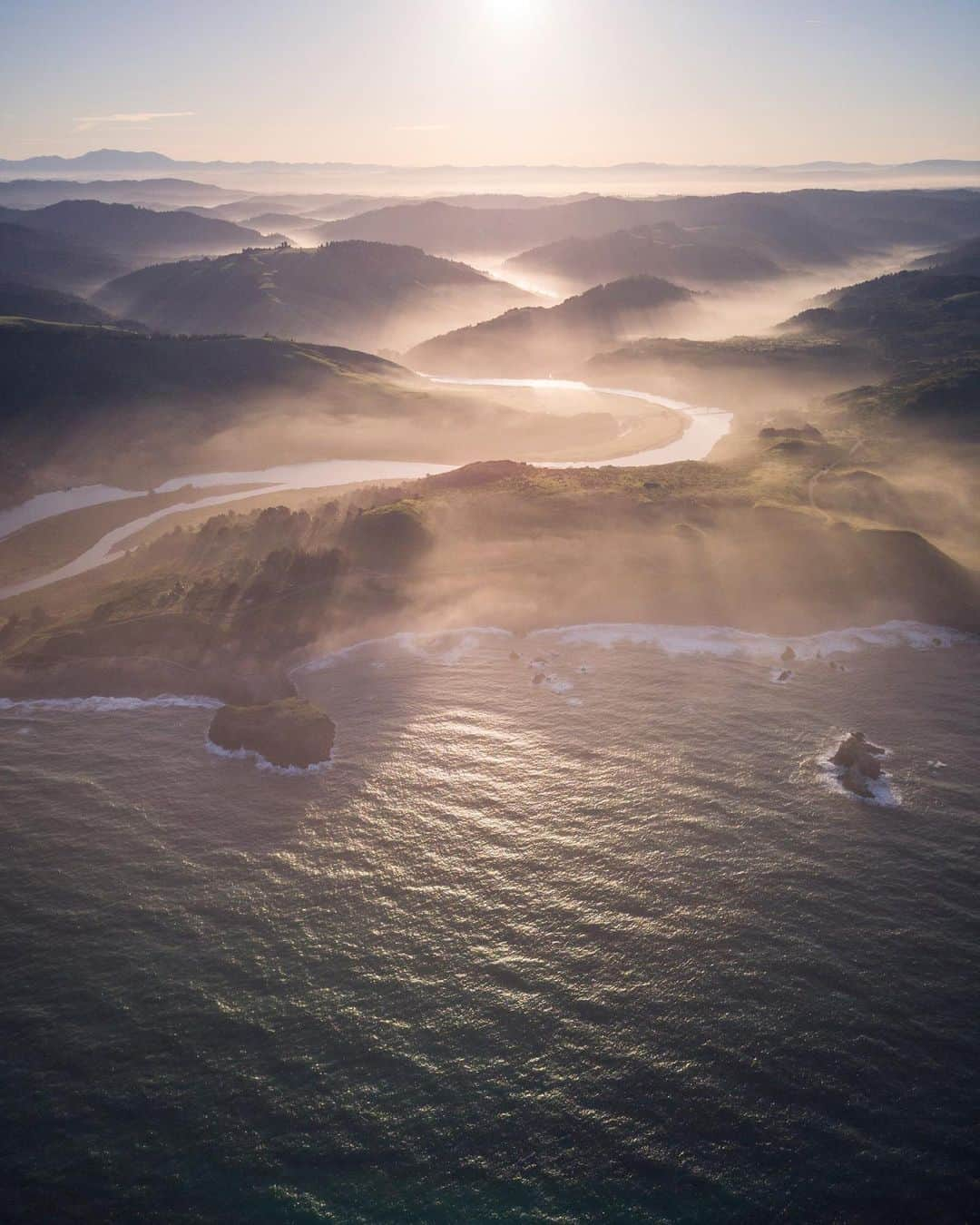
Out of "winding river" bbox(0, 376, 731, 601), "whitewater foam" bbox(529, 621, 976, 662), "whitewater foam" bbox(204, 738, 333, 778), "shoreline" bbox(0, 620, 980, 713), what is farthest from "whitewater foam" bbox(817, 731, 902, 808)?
"winding river" bbox(0, 376, 731, 601)

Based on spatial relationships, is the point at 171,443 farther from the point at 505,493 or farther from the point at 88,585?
the point at 505,493

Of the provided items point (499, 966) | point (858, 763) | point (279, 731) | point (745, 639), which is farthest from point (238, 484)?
point (499, 966)

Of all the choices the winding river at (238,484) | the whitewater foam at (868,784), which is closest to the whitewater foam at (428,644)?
the whitewater foam at (868,784)

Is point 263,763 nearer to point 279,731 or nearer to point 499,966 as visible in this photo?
point 279,731

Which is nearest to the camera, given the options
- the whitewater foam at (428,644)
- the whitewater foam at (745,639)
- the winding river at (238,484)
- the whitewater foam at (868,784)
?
the whitewater foam at (868,784)

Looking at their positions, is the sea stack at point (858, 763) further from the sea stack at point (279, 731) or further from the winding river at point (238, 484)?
the winding river at point (238, 484)

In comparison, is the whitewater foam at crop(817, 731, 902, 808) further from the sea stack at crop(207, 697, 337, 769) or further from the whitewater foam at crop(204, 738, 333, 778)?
the sea stack at crop(207, 697, 337, 769)
